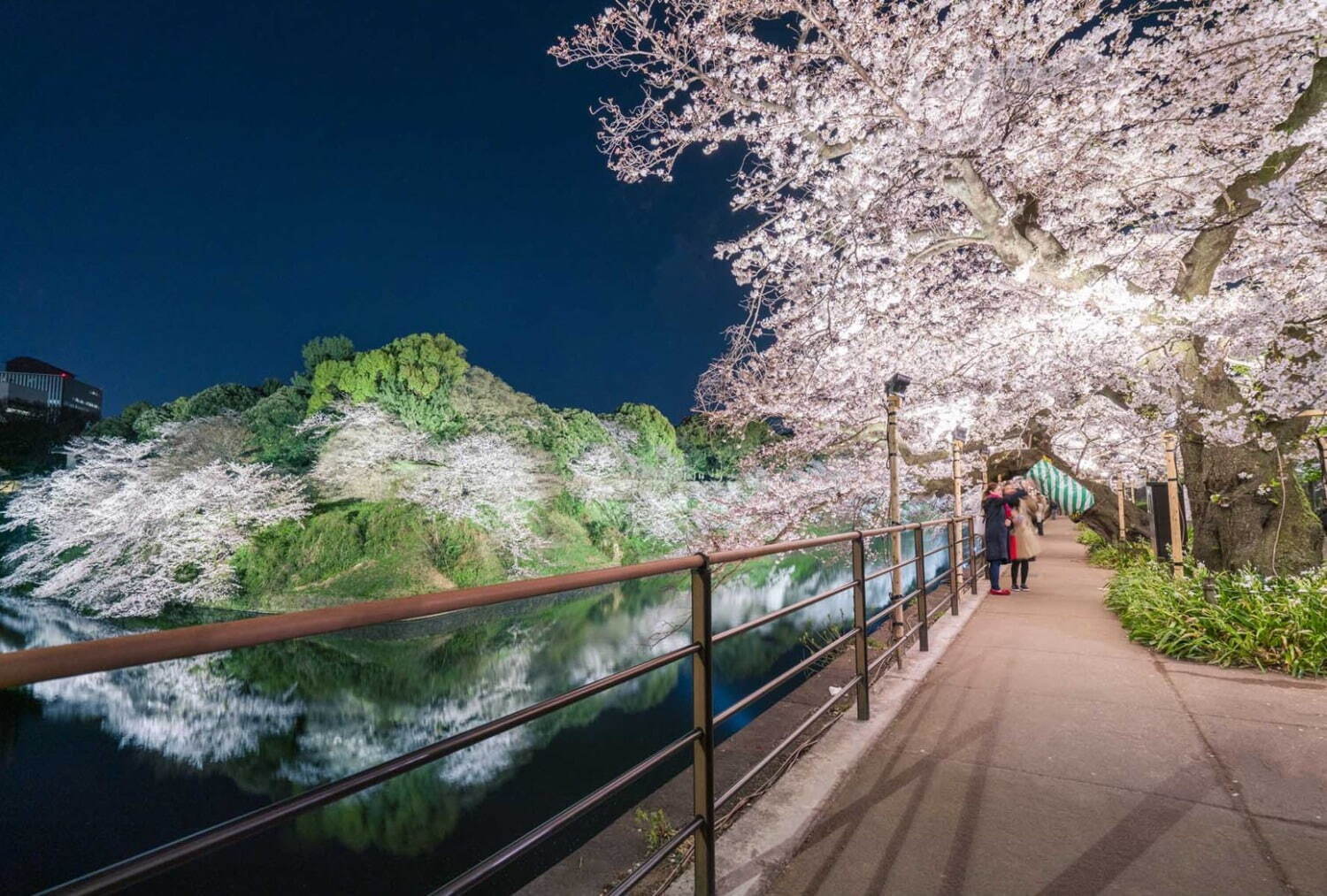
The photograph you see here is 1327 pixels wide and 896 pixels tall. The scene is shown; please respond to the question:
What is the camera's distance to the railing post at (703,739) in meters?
1.82

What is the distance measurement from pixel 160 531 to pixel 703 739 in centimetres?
1763

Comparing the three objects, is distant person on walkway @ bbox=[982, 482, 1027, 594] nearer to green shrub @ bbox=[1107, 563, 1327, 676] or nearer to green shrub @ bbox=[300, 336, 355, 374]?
green shrub @ bbox=[1107, 563, 1327, 676]

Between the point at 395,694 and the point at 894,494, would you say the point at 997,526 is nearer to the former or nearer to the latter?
the point at 894,494

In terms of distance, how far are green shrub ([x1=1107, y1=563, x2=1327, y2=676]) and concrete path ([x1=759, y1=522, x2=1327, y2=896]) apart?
23 cm

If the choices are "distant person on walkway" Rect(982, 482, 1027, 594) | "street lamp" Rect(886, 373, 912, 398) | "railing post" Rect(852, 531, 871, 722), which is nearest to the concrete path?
"railing post" Rect(852, 531, 871, 722)

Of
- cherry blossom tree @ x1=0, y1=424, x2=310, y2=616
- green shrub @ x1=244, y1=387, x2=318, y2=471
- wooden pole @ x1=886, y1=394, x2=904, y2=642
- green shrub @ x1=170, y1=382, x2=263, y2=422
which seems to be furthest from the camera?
green shrub @ x1=170, y1=382, x2=263, y2=422

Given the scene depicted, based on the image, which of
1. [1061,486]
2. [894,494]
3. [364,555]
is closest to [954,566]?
[894,494]

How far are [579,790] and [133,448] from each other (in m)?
19.3

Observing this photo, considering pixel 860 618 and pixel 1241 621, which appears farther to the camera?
pixel 1241 621

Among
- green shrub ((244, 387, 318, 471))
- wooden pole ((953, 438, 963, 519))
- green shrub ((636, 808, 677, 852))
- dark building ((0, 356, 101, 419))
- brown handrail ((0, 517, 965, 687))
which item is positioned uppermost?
dark building ((0, 356, 101, 419))

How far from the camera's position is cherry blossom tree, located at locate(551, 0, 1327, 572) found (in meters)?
5.04

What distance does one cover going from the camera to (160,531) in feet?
47.9

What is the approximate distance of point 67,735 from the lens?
832 cm

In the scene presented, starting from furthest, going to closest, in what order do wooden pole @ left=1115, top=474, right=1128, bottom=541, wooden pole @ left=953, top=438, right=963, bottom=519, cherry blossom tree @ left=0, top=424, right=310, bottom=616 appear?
cherry blossom tree @ left=0, top=424, right=310, bottom=616 → wooden pole @ left=1115, top=474, right=1128, bottom=541 → wooden pole @ left=953, top=438, right=963, bottom=519
